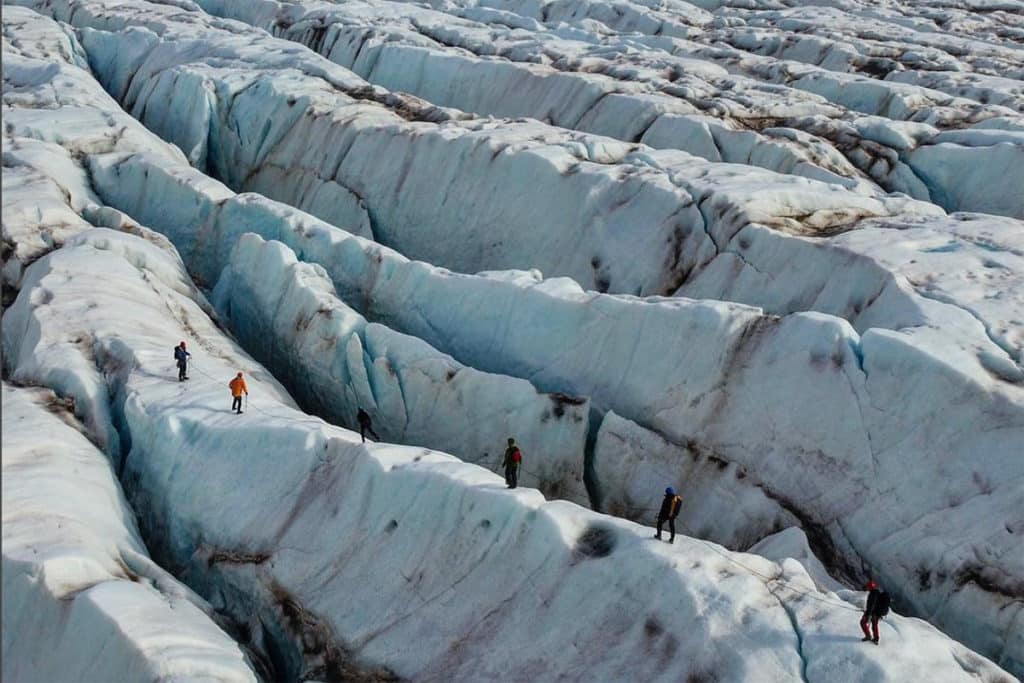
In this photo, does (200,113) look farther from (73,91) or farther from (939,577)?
(939,577)

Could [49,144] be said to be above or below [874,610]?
below

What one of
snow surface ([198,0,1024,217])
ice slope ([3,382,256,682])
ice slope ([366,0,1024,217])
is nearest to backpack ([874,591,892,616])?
ice slope ([3,382,256,682])

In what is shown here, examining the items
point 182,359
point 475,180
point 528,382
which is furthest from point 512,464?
point 475,180

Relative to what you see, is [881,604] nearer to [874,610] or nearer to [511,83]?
[874,610]

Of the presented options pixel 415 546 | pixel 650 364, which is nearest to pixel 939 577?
pixel 650 364

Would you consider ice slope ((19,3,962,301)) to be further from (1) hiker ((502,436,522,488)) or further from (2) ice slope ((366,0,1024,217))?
(1) hiker ((502,436,522,488))

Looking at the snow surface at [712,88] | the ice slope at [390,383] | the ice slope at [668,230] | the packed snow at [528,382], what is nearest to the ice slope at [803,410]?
the packed snow at [528,382]
